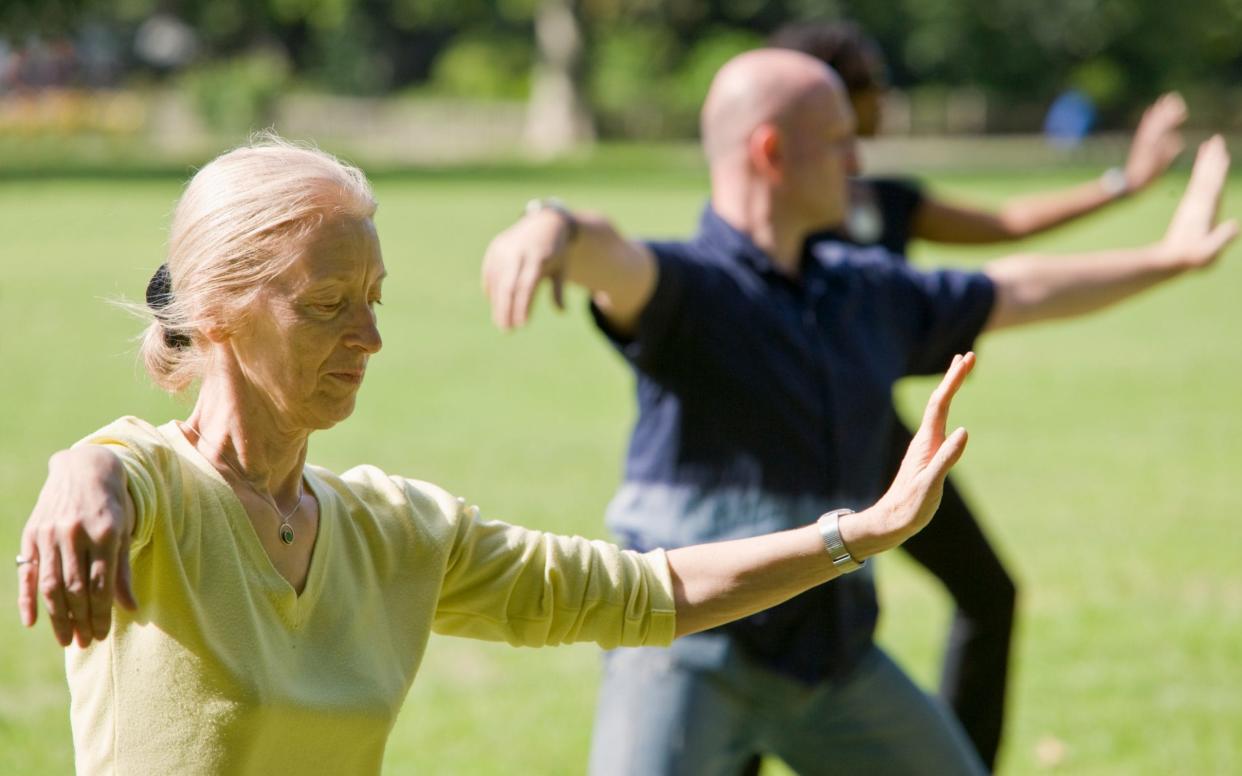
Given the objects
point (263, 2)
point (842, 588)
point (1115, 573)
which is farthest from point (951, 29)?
point (842, 588)

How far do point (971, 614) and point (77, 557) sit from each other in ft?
12.9

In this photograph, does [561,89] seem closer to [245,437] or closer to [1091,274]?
[1091,274]


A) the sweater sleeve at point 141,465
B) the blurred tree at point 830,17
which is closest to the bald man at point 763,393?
the sweater sleeve at point 141,465

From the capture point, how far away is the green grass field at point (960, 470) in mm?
6758

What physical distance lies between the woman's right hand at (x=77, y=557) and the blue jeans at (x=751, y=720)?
2.05m

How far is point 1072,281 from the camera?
200 inches

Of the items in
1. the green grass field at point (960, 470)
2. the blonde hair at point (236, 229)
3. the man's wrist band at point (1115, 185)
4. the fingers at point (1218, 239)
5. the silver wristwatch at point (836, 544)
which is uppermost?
the blonde hair at point (236, 229)

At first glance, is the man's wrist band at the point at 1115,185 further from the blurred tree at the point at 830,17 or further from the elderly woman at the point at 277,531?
the blurred tree at the point at 830,17

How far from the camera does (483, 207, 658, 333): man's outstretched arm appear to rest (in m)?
3.79

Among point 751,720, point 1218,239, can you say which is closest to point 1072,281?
point 1218,239

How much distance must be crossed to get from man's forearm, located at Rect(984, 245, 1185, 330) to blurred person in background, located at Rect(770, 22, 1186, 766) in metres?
0.39

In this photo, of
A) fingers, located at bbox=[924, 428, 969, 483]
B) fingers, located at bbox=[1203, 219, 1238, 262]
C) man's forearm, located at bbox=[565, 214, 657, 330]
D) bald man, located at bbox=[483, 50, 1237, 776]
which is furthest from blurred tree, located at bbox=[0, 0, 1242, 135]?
fingers, located at bbox=[924, 428, 969, 483]

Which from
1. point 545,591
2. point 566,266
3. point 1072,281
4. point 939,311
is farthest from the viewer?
point 1072,281

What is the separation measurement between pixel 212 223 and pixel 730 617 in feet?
3.82
